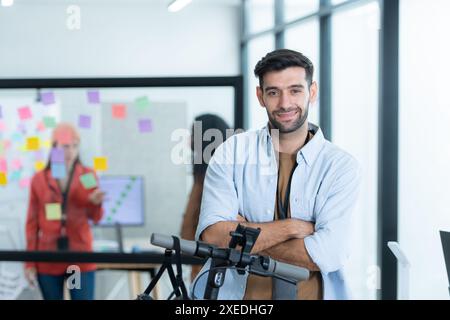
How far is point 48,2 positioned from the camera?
309 centimetres

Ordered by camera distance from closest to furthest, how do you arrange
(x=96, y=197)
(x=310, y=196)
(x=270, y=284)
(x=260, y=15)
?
(x=270, y=284), (x=310, y=196), (x=96, y=197), (x=260, y=15)

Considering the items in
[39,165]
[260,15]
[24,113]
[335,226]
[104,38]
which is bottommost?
[335,226]

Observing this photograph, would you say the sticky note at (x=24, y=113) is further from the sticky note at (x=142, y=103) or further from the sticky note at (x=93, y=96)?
the sticky note at (x=142, y=103)

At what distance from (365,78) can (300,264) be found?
4.25 feet

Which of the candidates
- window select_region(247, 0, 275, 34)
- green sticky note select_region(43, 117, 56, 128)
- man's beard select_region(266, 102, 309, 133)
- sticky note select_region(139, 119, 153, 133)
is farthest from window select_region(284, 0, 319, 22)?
man's beard select_region(266, 102, 309, 133)

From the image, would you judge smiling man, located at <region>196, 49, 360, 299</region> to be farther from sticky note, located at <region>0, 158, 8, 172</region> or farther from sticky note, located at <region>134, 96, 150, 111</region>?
sticky note, located at <region>0, 158, 8, 172</region>

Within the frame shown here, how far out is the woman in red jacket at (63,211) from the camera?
314cm

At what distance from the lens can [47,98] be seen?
10.5 ft

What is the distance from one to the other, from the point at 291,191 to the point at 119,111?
168cm

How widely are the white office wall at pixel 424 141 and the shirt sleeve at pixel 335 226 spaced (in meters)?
0.77

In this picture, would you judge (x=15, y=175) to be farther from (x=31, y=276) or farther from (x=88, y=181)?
(x=31, y=276)

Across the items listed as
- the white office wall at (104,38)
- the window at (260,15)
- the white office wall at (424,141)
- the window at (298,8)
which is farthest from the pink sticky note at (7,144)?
the white office wall at (424,141)

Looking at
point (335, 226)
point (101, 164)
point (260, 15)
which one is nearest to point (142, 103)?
point (101, 164)
